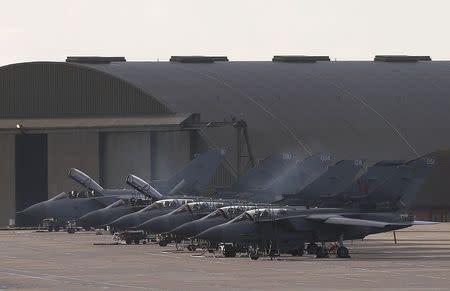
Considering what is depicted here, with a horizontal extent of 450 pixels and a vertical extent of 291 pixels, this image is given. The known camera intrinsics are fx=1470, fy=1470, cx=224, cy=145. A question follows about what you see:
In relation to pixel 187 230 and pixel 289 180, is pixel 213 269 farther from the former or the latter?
pixel 289 180

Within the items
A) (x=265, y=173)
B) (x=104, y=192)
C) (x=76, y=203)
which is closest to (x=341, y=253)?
(x=265, y=173)

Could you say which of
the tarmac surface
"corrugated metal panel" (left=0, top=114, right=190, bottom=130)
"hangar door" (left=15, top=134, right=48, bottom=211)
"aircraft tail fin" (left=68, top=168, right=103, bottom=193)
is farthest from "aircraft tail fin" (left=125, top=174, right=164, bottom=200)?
"hangar door" (left=15, top=134, right=48, bottom=211)

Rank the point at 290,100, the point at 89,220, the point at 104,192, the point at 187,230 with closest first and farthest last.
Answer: the point at 187,230 → the point at 89,220 → the point at 104,192 → the point at 290,100

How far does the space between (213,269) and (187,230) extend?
10.7 m

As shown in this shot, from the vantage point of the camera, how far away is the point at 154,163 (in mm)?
103125

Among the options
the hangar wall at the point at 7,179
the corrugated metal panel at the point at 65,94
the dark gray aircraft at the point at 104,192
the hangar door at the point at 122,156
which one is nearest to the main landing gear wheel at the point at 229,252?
the dark gray aircraft at the point at 104,192

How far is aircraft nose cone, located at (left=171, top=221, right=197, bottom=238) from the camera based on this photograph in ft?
205

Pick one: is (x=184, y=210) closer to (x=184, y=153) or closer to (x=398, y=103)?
(x=184, y=153)

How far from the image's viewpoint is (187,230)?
6250 cm

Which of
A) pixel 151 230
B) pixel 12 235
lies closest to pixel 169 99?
pixel 12 235

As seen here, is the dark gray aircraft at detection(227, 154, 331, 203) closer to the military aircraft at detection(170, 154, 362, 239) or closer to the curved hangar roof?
the military aircraft at detection(170, 154, 362, 239)

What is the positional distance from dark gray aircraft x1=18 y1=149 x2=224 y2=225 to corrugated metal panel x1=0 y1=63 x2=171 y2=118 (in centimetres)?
1719

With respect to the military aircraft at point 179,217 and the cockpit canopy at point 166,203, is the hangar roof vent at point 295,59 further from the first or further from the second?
the military aircraft at point 179,217

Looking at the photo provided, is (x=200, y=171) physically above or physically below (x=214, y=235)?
above
